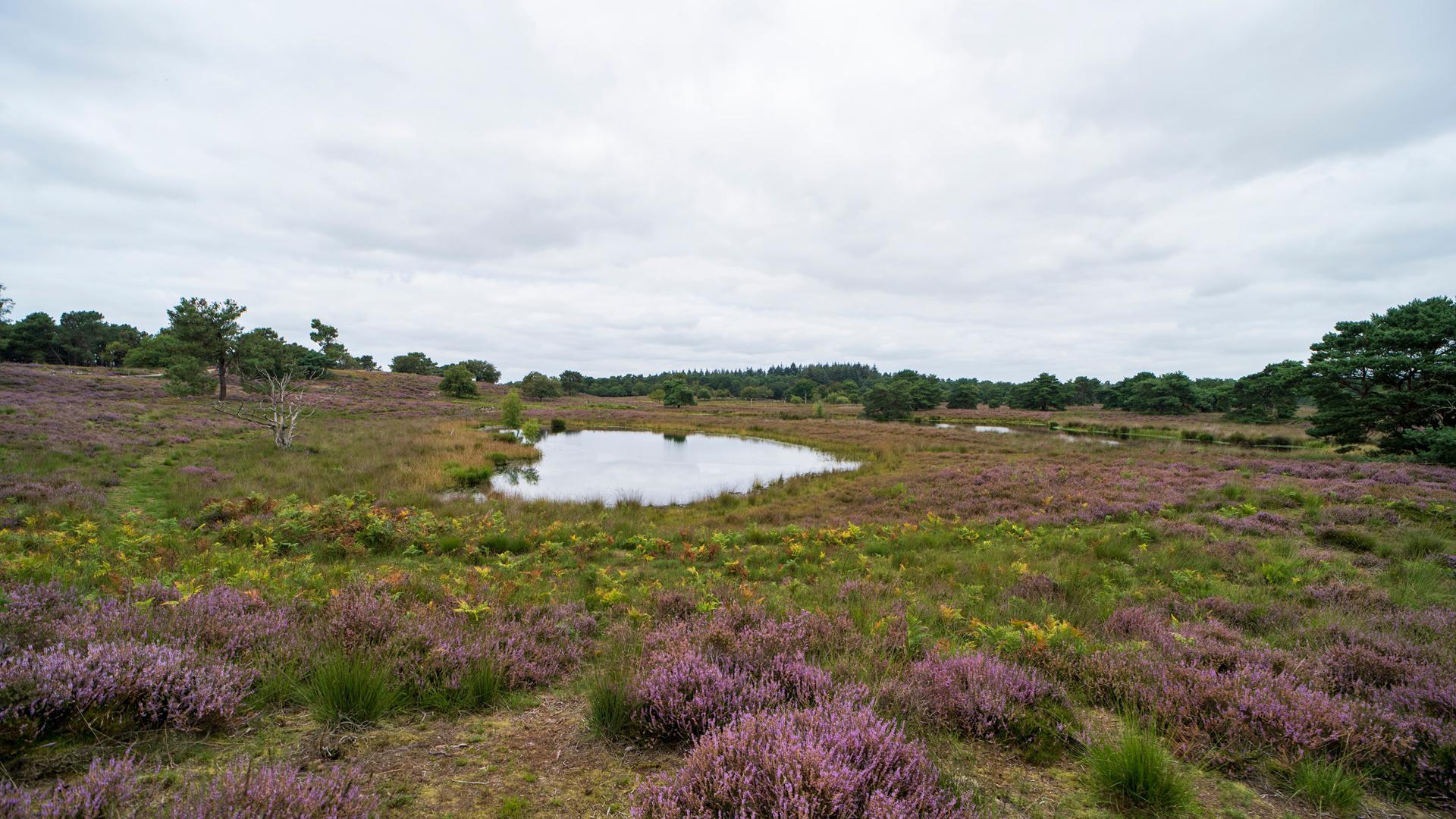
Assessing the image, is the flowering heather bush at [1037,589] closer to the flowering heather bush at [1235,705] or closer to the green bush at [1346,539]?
the flowering heather bush at [1235,705]

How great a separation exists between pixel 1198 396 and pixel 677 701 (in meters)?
102

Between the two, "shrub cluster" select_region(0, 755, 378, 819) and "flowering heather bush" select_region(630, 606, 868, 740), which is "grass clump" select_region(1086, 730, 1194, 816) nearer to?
"flowering heather bush" select_region(630, 606, 868, 740)

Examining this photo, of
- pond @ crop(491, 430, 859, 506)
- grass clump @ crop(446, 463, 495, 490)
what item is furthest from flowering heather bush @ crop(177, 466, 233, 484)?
pond @ crop(491, 430, 859, 506)

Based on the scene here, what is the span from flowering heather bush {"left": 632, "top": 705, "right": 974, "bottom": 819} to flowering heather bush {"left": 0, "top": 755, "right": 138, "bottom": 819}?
6.56 feet

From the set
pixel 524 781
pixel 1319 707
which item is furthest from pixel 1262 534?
pixel 524 781

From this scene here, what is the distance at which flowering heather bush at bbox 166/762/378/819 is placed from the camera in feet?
6.08

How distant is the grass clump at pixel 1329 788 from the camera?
2.59 m

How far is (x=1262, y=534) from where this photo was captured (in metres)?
9.48

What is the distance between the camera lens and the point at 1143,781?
8.42 feet

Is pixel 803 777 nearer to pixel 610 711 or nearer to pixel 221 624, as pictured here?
pixel 610 711

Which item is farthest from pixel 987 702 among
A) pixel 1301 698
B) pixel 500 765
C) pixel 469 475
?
pixel 469 475

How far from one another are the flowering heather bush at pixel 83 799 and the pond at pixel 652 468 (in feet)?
49.6

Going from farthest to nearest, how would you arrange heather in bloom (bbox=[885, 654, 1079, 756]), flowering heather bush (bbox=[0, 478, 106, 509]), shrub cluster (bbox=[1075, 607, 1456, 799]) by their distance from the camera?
flowering heather bush (bbox=[0, 478, 106, 509]) < heather in bloom (bbox=[885, 654, 1079, 756]) < shrub cluster (bbox=[1075, 607, 1456, 799])

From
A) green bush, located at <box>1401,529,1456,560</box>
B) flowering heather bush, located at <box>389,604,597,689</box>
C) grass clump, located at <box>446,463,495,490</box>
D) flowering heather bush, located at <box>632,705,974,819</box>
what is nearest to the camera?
flowering heather bush, located at <box>632,705,974,819</box>
